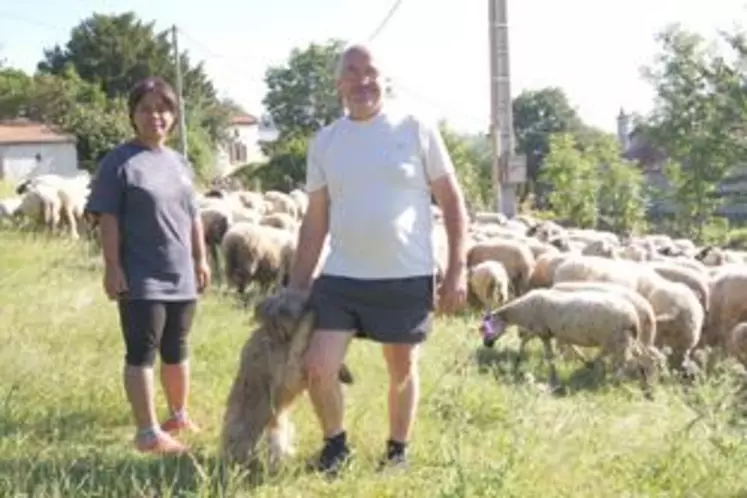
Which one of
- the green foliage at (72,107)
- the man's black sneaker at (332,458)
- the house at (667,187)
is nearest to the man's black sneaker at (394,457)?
the man's black sneaker at (332,458)

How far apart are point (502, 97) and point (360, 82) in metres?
16.7

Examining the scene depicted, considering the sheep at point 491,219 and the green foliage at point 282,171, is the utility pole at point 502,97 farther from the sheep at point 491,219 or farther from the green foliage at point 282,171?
the green foliage at point 282,171

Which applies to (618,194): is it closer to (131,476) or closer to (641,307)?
(641,307)

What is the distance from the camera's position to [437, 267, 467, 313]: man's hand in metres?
4.83

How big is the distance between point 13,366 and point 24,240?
980 cm

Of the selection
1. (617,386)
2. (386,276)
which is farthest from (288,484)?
(617,386)

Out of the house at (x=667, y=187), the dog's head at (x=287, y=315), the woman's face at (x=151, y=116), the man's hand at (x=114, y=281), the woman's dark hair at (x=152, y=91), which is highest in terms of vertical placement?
the woman's dark hair at (x=152, y=91)

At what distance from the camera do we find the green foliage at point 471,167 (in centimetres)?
4175

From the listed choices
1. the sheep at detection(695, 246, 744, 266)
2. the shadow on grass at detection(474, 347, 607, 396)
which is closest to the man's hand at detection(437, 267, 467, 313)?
the shadow on grass at detection(474, 347, 607, 396)

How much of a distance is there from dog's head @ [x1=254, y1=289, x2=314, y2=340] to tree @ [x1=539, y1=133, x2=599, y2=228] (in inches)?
1791

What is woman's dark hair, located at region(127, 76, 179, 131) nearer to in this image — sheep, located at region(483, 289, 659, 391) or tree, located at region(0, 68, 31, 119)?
sheep, located at region(483, 289, 659, 391)

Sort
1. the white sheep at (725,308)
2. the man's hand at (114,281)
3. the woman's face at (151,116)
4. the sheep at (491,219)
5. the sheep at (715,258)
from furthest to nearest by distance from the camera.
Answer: the sheep at (491,219)
the sheep at (715,258)
the white sheep at (725,308)
the woman's face at (151,116)
the man's hand at (114,281)

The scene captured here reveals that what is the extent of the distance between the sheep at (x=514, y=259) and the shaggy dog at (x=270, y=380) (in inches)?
400

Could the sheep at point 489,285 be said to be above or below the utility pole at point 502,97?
below
